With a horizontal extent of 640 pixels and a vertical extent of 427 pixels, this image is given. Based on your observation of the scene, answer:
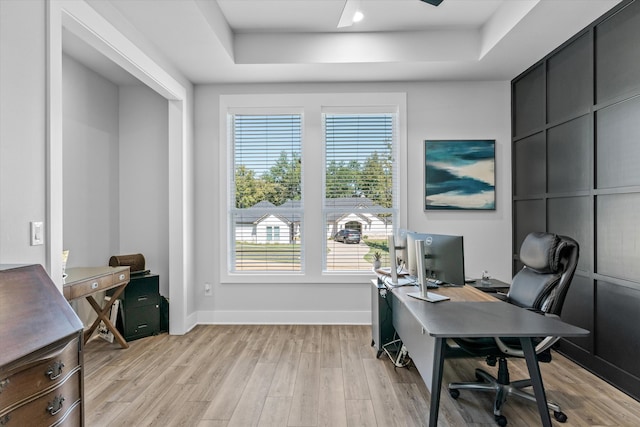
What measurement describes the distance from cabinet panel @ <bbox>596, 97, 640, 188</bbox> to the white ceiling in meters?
0.78

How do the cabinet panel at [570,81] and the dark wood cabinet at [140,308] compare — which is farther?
the dark wood cabinet at [140,308]

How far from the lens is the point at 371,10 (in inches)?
131

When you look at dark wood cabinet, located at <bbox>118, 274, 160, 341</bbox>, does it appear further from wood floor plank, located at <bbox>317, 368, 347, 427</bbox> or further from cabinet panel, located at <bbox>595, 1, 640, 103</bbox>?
cabinet panel, located at <bbox>595, 1, 640, 103</bbox>

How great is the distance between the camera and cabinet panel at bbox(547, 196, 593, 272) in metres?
3.00

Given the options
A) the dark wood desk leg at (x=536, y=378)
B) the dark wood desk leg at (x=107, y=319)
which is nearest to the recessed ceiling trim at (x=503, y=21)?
the dark wood desk leg at (x=536, y=378)

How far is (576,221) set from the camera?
3.13 meters

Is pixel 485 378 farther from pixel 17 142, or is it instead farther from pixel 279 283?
pixel 17 142

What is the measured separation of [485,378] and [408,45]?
3045mm

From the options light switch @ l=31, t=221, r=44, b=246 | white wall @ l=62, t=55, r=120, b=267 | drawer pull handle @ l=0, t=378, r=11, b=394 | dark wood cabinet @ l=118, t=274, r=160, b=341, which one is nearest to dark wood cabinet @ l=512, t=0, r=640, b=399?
drawer pull handle @ l=0, t=378, r=11, b=394

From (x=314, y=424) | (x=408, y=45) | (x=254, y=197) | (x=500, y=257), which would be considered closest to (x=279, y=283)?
(x=254, y=197)

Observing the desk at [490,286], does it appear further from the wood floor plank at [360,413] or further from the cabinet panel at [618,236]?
the wood floor plank at [360,413]

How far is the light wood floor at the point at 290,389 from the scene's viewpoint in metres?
2.33

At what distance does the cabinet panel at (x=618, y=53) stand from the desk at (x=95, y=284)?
4.30 metres

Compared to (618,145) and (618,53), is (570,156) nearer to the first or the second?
(618,145)
